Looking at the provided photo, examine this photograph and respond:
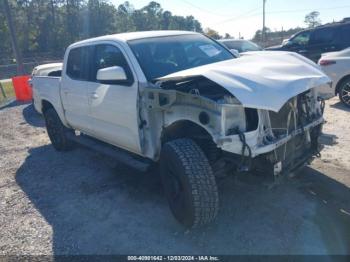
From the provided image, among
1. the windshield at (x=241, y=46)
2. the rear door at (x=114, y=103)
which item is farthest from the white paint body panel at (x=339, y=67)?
the windshield at (x=241, y=46)

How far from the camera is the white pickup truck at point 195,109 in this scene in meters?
3.23

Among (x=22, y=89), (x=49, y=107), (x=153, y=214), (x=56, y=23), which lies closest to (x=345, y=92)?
(x=153, y=214)

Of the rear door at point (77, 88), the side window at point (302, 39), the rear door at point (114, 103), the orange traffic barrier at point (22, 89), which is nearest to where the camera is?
the rear door at point (114, 103)

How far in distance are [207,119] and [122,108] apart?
1.37 meters

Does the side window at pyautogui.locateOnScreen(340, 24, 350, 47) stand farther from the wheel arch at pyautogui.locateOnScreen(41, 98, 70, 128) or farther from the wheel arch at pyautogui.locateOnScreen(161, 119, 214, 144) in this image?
the wheel arch at pyautogui.locateOnScreen(161, 119, 214, 144)

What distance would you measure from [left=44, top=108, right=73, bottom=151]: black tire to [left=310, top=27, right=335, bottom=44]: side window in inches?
398

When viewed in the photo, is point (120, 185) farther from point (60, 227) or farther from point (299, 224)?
point (299, 224)

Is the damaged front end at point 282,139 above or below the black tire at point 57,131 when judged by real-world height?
above

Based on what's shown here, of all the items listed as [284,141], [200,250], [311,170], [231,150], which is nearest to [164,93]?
[231,150]

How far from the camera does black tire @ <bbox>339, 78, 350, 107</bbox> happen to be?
26.7 ft

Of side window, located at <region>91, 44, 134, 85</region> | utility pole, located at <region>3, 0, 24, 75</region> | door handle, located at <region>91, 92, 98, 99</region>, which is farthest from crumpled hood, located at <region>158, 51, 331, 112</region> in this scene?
utility pole, located at <region>3, 0, 24, 75</region>

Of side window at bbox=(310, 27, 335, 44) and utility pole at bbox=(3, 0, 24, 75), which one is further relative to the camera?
utility pole at bbox=(3, 0, 24, 75)

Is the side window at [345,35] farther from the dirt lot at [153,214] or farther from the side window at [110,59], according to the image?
the side window at [110,59]

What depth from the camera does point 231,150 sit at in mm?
3236
